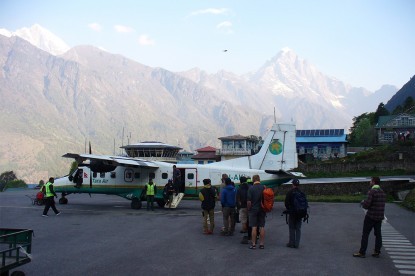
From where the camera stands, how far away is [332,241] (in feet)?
49.4

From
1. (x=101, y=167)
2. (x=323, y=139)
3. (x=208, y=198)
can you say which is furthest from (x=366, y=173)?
(x=323, y=139)

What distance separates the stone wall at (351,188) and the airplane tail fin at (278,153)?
42.5 ft

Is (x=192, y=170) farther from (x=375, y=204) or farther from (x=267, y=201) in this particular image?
(x=375, y=204)

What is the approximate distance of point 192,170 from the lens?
89.2 ft

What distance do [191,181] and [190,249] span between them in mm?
13751

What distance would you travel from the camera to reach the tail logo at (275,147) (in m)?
27.3

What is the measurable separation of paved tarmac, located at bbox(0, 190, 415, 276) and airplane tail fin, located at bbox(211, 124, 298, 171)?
6340 mm

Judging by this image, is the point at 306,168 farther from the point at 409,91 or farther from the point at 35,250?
the point at 409,91

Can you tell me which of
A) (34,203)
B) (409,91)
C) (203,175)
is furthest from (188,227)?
(409,91)

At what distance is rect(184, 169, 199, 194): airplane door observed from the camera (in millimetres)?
27125

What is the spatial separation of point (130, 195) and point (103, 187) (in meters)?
1.84

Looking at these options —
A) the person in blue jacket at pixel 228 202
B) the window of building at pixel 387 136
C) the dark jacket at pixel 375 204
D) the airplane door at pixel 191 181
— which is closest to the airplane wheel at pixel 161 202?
the airplane door at pixel 191 181

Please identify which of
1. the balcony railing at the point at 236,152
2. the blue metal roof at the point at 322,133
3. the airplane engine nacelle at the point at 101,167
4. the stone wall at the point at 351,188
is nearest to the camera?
the airplane engine nacelle at the point at 101,167

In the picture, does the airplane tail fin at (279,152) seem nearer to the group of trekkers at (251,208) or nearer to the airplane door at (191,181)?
the airplane door at (191,181)
